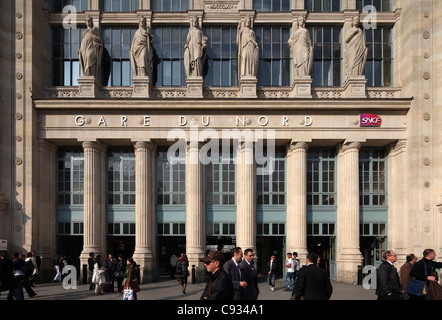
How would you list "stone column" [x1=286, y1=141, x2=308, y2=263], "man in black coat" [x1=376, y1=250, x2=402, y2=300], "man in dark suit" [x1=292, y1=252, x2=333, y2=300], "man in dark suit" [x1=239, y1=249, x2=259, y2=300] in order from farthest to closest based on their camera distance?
"stone column" [x1=286, y1=141, x2=308, y2=263], "man in black coat" [x1=376, y1=250, x2=402, y2=300], "man in dark suit" [x1=239, y1=249, x2=259, y2=300], "man in dark suit" [x1=292, y1=252, x2=333, y2=300]

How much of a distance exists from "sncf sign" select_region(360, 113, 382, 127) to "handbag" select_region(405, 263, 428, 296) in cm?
1216

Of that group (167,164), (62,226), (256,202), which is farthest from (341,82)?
(62,226)

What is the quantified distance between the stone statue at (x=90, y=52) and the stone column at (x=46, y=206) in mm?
4444

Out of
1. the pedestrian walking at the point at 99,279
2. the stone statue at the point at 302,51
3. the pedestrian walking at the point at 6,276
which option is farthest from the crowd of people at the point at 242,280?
the stone statue at the point at 302,51

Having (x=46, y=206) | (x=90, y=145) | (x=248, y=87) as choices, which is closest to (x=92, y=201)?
(x=46, y=206)

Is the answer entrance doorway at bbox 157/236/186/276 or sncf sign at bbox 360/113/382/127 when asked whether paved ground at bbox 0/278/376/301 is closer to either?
entrance doorway at bbox 157/236/186/276

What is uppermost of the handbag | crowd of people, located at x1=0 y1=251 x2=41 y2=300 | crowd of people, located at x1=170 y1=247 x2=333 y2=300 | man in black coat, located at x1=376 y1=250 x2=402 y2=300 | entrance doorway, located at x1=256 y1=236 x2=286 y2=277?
crowd of people, located at x1=170 y1=247 x2=333 y2=300

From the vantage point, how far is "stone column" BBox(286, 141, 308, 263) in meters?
20.8

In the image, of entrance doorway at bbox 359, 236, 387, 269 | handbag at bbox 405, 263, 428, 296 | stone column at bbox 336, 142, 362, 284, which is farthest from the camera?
entrance doorway at bbox 359, 236, 387, 269

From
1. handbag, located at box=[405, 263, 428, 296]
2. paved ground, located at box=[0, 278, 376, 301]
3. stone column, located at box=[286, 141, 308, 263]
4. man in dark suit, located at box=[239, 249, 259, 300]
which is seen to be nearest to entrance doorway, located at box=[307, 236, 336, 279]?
stone column, located at box=[286, 141, 308, 263]

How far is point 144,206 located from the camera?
20828 millimetres

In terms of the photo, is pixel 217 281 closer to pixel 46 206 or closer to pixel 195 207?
pixel 195 207

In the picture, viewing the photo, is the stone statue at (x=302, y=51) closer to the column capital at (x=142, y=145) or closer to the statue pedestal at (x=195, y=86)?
the statue pedestal at (x=195, y=86)

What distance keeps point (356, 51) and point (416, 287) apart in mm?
14542
